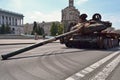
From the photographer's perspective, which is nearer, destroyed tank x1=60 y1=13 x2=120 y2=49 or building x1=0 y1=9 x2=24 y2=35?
destroyed tank x1=60 y1=13 x2=120 y2=49

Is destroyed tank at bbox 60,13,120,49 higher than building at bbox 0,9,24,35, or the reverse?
building at bbox 0,9,24,35

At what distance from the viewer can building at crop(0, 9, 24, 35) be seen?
140875 millimetres

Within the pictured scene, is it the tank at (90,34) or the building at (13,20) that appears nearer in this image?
the tank at (90,34)

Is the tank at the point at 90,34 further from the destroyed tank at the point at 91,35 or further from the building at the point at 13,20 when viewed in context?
the building at the point at 13,20

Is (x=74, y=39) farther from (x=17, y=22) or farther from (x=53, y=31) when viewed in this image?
(x=17, y=22)

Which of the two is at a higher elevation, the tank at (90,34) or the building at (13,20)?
Answer: the building at (13,20)

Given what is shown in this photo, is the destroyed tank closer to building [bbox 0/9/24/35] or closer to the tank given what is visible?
the tank

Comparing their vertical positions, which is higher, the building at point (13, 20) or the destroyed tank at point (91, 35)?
the building at point (13, 20)

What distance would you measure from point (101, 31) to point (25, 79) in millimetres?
17366

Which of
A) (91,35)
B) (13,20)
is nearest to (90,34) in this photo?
(91,35)

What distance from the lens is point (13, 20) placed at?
149375 mm

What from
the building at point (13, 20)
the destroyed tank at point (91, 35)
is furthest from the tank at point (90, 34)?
the building at point (13, 20)

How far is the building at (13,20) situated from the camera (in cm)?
14088

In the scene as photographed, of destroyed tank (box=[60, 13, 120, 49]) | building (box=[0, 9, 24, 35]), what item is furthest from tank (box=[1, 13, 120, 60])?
building (box=[0, 9, 24, 35])
